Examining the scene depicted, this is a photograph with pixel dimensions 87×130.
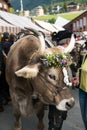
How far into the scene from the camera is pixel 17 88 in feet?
21.2

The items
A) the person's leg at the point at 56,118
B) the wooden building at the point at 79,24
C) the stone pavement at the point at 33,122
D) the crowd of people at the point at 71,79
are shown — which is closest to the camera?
the crowd of people at the point at 71,79

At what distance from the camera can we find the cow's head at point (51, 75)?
216 inches

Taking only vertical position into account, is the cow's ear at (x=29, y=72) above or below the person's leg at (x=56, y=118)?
above

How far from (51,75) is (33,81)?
41 centimetres

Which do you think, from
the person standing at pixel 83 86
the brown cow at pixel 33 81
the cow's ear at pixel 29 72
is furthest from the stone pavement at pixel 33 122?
the cow's ear at pixel 29 72

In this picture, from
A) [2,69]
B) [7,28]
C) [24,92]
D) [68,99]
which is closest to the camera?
[68,99]

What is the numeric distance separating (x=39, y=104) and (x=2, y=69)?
194 cm

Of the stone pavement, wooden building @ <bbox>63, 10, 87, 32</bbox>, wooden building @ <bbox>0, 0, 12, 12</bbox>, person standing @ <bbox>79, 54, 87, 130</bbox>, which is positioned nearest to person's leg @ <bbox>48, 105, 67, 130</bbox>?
person standing @ <bbox>79, 54, 87, 130</bbox>

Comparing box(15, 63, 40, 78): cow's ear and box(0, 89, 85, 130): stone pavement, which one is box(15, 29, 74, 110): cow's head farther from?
box(0, 89, 85, 130): stone pavement

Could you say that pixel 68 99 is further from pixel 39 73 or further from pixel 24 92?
pixel 24 92

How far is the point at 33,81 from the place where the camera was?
5.84 metres

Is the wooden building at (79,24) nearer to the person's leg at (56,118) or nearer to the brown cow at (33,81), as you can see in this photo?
the brown cow at (33,81)

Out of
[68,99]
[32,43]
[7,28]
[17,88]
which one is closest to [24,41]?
[32,43]

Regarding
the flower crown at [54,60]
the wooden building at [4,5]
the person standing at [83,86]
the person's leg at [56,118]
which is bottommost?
the wooden building at [4,5]
